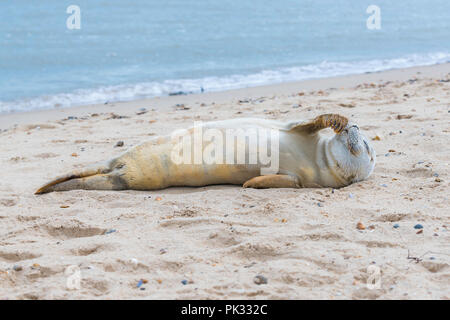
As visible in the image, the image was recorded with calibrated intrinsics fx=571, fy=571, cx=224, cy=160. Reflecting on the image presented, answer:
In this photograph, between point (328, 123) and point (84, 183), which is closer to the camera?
point (328, 123)

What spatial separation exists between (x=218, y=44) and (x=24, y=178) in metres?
12.9

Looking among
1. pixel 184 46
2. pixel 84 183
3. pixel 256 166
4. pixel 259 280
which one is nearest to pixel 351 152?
pixel 256 166

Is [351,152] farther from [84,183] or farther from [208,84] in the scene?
[208,84]

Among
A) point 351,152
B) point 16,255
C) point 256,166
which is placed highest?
point 351,152

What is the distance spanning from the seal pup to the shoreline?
415 cm

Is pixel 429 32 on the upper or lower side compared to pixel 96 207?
upper

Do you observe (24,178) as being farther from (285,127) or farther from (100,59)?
(100,59)

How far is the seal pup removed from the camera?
4219 mm

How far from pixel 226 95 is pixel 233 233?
672cm

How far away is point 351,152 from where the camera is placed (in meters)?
4.18

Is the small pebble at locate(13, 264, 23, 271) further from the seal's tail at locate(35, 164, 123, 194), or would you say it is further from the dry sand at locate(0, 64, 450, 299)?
the seal's tail at locate(35, 164, 123, 194)

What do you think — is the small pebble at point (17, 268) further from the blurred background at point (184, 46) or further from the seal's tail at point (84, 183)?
the blurred background at point (184, 46)

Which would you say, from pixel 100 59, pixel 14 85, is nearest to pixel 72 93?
pixel 14 85
